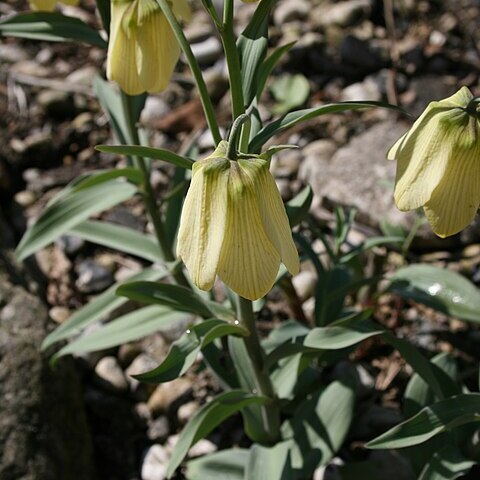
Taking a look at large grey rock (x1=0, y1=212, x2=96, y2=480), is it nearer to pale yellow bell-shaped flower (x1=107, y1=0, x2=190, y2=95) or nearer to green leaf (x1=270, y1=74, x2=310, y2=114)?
pale yellow bell-shaped flower (x1=107, y1=0, x2=190, y2=95)

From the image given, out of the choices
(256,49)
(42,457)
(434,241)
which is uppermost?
(256,49)

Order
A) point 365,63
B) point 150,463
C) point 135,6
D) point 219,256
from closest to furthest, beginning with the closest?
point 219,256 → point 135,6 → point 150,463 → point 365,63

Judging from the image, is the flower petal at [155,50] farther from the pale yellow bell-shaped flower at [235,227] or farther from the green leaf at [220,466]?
the green leaf at [220,466]

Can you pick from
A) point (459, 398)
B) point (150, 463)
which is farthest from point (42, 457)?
point (459, 398)

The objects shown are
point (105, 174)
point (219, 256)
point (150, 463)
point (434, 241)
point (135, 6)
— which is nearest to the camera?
point (219, 256)

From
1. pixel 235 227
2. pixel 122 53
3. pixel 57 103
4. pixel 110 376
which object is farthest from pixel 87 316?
pixel 57 103

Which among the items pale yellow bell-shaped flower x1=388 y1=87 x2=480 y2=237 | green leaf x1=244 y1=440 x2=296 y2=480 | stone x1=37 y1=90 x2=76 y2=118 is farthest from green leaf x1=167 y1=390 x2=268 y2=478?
stone x1=37 y1=90 x2=76 y2=118

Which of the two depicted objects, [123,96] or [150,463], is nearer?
[123,96]

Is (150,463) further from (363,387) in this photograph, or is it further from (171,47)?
(171,47)
